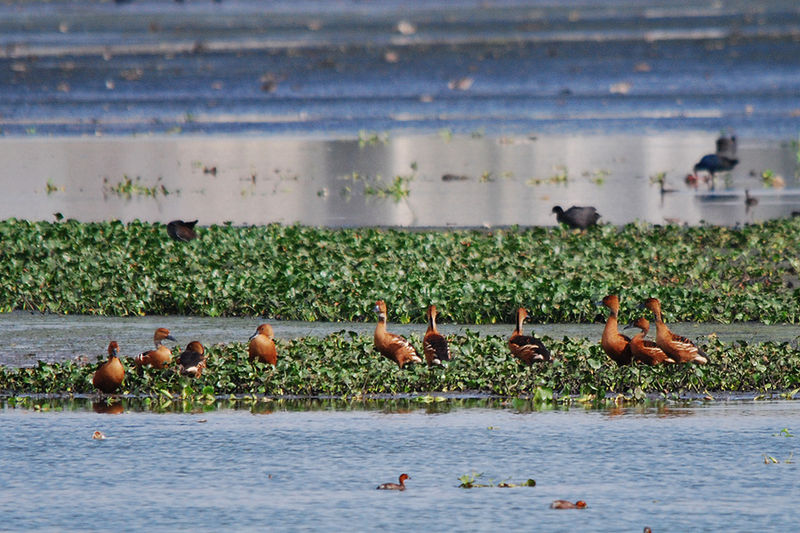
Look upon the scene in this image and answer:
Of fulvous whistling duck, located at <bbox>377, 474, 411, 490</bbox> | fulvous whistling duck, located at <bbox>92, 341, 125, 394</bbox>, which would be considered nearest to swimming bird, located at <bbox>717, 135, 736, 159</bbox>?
fulvous whistling duck, located at <bbox>92, 341, 125, 394</bbox>

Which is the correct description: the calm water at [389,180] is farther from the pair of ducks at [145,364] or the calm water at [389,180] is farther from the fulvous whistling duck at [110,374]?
the fulvous whistling duck at [110,374]

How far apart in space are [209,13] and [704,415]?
85.7m

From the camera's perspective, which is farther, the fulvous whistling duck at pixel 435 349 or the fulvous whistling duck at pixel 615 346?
the fulvous whistling duck at pixel 435 349

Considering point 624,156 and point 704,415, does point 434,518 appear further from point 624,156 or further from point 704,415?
point 624,156

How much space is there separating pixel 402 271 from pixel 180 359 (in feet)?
17.7

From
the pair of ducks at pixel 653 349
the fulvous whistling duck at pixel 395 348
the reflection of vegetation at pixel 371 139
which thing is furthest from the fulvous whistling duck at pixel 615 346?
the reflection of vegetation at pixel 371 139

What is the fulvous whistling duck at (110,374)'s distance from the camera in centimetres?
1151

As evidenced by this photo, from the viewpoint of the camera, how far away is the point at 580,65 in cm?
5641

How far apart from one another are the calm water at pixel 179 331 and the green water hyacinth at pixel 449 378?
48.4 inches

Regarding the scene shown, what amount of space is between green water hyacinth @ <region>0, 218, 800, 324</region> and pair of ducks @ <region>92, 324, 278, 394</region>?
3.24 m

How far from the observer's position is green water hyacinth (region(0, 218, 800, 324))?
1516 centimetres

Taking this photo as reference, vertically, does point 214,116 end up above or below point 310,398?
above

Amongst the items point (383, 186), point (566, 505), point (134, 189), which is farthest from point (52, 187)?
point (566, 505)

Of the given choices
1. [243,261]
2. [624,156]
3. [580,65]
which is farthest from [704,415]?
[580,65]
